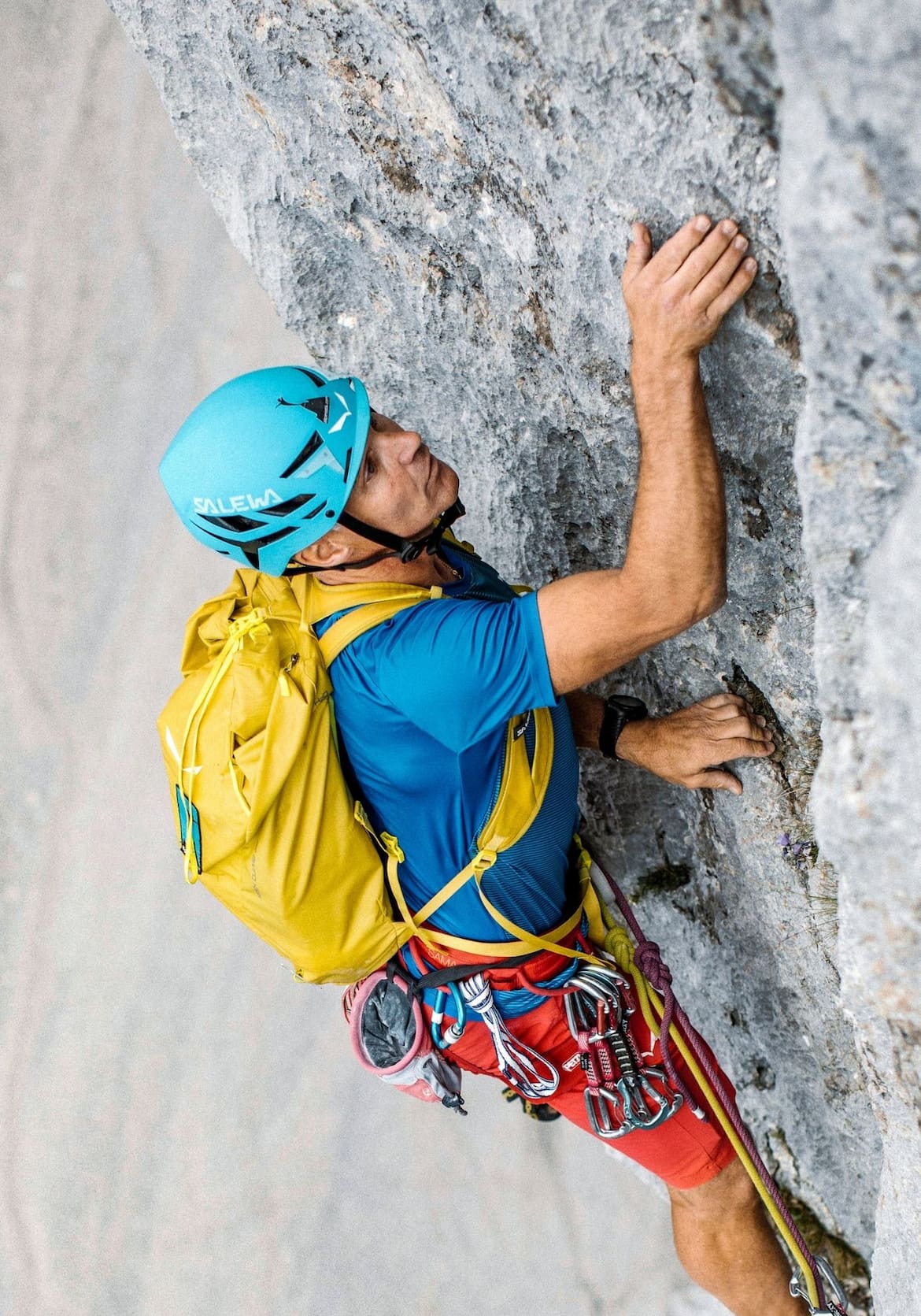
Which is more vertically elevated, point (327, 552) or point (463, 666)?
point (327, 552)

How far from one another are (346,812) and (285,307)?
158cm

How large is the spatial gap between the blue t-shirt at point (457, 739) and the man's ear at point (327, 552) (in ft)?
0.48

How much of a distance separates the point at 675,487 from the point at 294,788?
1.16 m

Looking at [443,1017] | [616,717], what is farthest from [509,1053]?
[616,717]

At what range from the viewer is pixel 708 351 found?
7.34 ft

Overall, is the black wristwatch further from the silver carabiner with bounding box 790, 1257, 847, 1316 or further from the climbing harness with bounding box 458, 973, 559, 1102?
the silver carabiner with bounding box 790, 1257, 847, 1316

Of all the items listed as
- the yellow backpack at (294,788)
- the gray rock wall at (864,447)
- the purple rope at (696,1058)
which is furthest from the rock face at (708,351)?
the yellow backpack at (294,788)

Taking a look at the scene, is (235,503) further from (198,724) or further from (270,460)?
(198,724)

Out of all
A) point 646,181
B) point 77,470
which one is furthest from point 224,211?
point 77,470

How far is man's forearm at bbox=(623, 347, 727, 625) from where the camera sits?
6.95 ft

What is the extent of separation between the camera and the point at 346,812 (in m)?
2.82

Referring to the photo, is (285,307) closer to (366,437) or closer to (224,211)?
(224,211)

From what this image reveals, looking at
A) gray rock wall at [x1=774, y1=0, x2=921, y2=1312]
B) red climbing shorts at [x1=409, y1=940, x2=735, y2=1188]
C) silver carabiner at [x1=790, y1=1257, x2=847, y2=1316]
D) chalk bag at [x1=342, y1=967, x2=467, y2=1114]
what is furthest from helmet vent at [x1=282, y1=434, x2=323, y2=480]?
silver carabiner at [x1=790, y1=1257, x2=847, y2=1316]

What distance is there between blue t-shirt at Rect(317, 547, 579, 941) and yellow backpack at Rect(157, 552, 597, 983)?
46 mm
